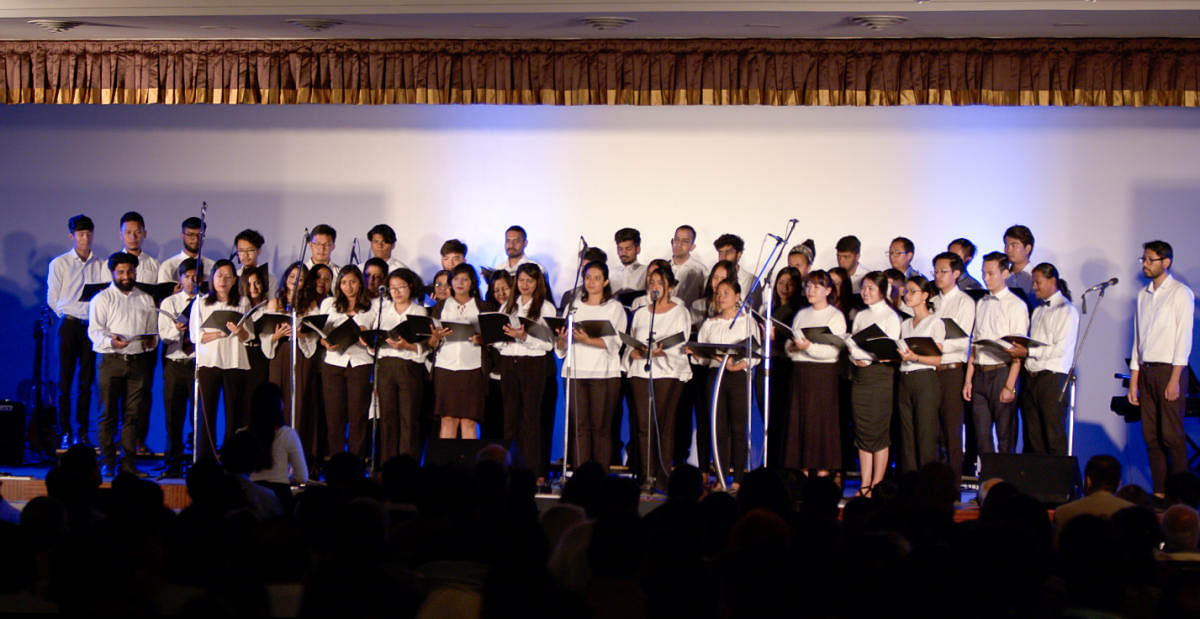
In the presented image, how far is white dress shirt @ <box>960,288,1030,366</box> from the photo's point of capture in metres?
7.72

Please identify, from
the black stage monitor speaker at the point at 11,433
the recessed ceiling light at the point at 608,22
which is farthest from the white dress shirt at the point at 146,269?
the recessed ceiling light at the point at 608,22

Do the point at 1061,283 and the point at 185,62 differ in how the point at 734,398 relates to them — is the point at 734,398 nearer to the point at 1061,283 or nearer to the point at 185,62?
the point at 1061,283

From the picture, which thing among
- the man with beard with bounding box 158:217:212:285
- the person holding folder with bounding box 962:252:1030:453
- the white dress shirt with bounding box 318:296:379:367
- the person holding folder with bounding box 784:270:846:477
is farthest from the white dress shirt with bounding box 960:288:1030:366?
the man with beard with bounding box 158:217:212:285

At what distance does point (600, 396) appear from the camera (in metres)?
7.92

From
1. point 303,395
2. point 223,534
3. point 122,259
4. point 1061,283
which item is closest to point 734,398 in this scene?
point 1061,283

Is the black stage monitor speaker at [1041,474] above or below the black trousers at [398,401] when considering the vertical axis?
below

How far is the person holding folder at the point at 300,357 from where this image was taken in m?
8.20

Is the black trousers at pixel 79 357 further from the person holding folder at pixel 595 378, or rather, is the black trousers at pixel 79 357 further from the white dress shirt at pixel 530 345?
the person holding folder at pixel 595 378

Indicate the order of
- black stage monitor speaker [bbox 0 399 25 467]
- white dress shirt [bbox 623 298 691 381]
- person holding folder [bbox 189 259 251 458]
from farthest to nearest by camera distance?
black stage monitor speaker [bbox 0 399 25 467]
person holding folder [bbox 189 259 251 458]
white dress shirt [bbox 623 298 691 381]

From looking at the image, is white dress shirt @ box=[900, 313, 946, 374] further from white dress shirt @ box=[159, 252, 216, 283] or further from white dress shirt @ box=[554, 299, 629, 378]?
white dress shirt @ box=[159, 252, 216, 283]

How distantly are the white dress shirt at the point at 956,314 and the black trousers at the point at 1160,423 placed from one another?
3.75ft

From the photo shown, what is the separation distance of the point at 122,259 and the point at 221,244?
190 centimetres

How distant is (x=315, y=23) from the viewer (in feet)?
29.0

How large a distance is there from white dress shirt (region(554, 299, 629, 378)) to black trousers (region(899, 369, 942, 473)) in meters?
1.79
